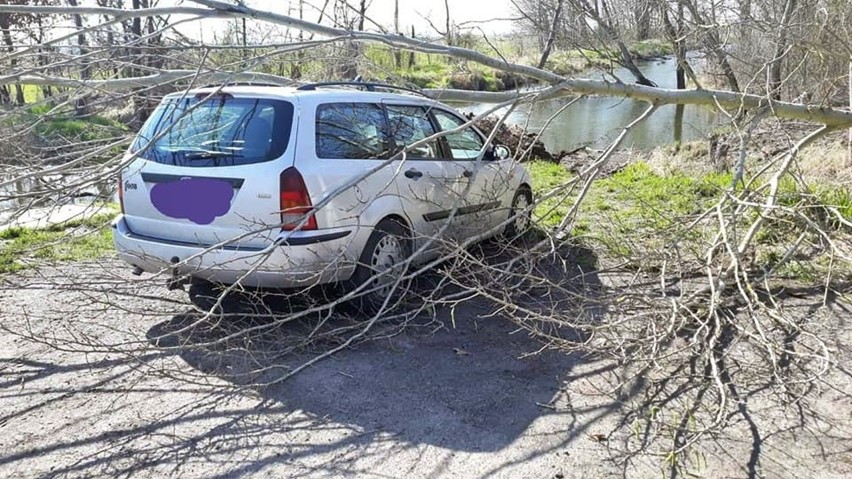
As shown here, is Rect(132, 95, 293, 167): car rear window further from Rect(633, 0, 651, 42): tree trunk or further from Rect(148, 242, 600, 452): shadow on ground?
Rect(633, 0, 651, 42): tree trunk

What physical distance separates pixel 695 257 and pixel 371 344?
2756 millimetres

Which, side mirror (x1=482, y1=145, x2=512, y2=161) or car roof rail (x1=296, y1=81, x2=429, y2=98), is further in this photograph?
side mirror (x1=482, y1=145, x2=512, y2=161)

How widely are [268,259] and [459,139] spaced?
2.41 meters

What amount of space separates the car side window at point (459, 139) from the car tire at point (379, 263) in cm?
111

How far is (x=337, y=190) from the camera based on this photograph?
3953 mm

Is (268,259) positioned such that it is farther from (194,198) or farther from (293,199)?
(194,198)

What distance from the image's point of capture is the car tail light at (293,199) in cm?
400

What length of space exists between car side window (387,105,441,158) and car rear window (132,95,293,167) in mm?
1027

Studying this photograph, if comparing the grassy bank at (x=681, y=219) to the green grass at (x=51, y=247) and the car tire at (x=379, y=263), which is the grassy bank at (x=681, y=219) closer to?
the car tire at (x=379, y=263)

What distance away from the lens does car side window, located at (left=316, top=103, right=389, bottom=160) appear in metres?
4.34

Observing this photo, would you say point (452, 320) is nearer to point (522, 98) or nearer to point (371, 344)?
point (371, 344)

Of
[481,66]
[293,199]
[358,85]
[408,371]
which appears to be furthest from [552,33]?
[408,371]

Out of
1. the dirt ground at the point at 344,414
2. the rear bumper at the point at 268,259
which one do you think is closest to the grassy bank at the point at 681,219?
the dirt ground at the point at 344,414

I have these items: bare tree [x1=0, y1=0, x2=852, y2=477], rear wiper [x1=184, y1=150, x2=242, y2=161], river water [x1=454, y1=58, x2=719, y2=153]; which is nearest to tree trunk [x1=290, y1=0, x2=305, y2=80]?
bare tree [x1=0, y1=0, x2=852, y2=477]
